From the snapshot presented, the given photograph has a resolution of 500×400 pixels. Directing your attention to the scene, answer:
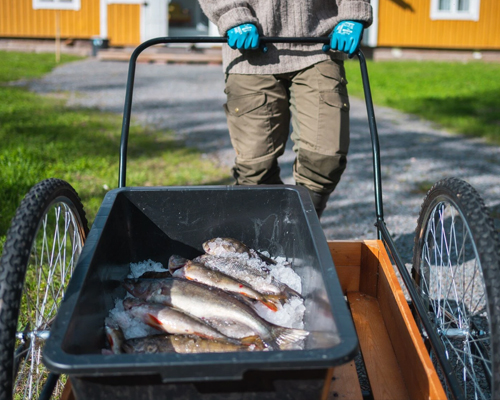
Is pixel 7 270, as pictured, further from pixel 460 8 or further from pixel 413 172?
pixel 460 8

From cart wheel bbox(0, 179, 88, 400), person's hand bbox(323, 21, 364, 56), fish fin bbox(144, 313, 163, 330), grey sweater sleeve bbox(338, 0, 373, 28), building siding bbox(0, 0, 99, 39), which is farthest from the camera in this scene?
building siding bbox(0, 0, 99, 39)

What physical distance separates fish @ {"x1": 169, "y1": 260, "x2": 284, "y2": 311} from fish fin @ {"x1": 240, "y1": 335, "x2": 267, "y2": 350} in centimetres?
23

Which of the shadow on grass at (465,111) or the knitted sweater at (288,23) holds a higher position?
the knitted sweater at (288,23)

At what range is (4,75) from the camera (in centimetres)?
1095

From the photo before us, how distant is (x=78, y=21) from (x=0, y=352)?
1628 cm

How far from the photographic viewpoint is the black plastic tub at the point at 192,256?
125cm

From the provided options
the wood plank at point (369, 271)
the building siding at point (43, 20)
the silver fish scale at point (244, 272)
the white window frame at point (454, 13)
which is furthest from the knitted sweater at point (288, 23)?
the white window frame at point (454, 13)

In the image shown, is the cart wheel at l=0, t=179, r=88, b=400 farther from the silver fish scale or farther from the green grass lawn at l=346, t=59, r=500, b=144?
the green grass lawn at l=346, t=59, r=500, b=144

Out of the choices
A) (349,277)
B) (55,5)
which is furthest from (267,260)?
(55,5)

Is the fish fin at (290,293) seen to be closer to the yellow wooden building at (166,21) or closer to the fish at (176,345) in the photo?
the fish at (176,345)

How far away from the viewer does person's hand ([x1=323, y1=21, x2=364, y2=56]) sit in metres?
2.64

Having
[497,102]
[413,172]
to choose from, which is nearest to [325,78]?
[413,172]

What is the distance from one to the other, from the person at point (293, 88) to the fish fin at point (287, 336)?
1.22 m

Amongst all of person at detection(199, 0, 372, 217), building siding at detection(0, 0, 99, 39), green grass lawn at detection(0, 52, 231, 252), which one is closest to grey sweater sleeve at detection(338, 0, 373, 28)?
person at detection(199, 0, 372, 217)
